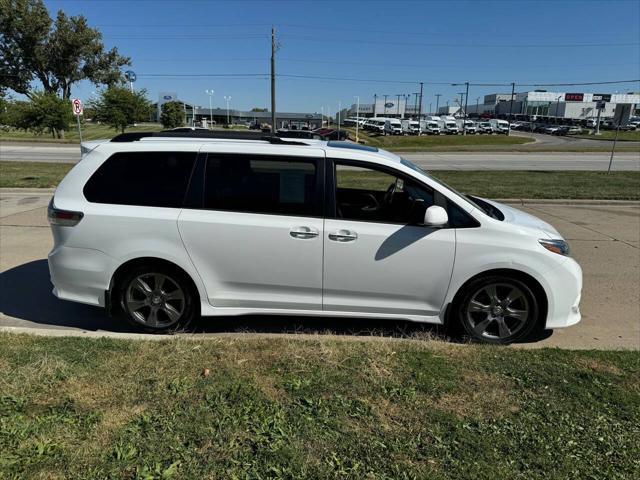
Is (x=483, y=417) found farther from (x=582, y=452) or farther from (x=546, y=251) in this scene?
(x=546, y=251)

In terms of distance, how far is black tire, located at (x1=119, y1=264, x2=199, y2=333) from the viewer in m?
4.17

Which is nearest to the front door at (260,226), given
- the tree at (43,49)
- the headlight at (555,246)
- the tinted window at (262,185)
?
the tinted window at (262,185)

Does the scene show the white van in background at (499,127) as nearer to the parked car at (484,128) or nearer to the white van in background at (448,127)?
the parked car at (484,128)

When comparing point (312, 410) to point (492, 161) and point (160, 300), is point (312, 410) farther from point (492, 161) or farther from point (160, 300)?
point (492, 161)

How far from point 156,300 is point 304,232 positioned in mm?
1453

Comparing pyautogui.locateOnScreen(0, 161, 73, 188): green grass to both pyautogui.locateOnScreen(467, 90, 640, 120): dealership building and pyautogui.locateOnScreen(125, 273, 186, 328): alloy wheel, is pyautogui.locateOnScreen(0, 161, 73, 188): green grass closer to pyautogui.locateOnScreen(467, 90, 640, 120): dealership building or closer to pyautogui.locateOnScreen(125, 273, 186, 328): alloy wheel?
pyautogui.locateOnScreen(125, 273, 186, 328): alloy wheel

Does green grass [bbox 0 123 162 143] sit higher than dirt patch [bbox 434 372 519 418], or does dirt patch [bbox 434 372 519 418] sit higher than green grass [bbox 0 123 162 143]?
dirt patch [bbox 434 372 519 418]

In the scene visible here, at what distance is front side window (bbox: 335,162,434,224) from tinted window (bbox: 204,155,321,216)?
25cm

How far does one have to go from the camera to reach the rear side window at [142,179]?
413 cm

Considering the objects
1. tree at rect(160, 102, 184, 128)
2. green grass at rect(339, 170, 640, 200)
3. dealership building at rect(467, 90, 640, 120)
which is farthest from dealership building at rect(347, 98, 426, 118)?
green grass at rect(339, 170, 640, 200)

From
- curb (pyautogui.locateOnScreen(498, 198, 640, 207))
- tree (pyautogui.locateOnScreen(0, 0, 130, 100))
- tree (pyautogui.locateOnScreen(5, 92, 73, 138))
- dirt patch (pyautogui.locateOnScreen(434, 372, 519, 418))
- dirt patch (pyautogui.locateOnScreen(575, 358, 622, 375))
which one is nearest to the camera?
dirt patch (pyautogui.locateOnScreen(434, 372, 519, 418))

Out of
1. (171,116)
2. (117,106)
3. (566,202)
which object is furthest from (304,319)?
(171,116)

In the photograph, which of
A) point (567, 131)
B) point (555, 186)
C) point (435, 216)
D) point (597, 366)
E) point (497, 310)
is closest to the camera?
point (597, 366)

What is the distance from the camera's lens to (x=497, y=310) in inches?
162
